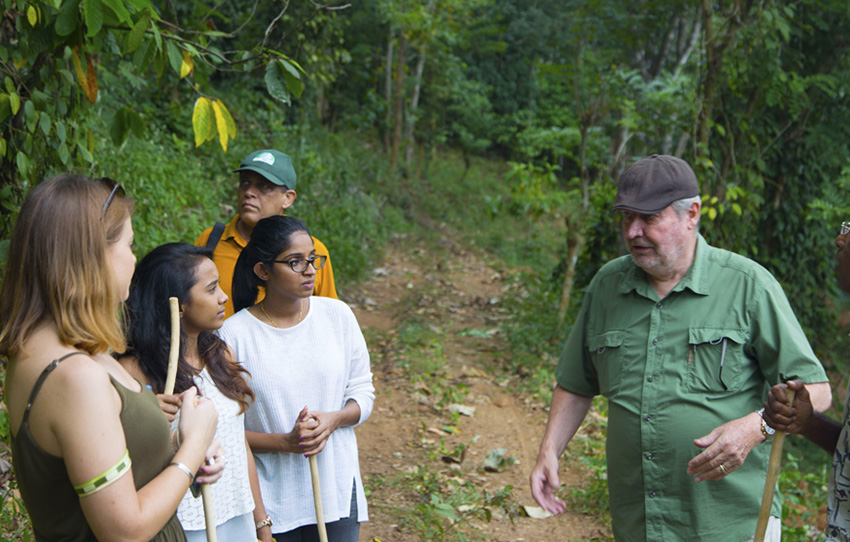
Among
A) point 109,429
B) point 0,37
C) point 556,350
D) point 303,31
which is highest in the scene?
point 303,31

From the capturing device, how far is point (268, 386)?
2.62m

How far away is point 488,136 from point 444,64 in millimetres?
7002

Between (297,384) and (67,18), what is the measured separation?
177cm

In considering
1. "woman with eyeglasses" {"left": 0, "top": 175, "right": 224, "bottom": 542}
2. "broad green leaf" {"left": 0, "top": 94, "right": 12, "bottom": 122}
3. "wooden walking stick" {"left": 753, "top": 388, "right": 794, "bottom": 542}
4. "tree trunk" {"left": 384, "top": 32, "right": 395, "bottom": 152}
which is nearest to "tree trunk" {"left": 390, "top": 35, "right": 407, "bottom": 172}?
"tree trunk" {"left": 384, "top": 32, "right": 395, "bottom": 152}

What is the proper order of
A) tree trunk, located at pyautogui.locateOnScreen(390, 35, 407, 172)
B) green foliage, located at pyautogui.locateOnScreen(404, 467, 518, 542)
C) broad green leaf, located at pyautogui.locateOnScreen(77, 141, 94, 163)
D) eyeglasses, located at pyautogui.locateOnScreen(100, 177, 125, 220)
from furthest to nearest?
1. tree trunk, located at pyautogui.locateOnScreen(390, 35, 407, 172)
2. green foliage, located at pyautogui.locateOnScreen(404, 467, 518, 542)
3. broad green leaf, located at pyautogui.locateOnScreen(77, 141, 94, 163)
4. eyeglasses, located at pyautogui.locateOnScreen(100, 177, 125, 220)

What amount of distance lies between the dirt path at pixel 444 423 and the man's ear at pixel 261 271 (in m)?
1.68

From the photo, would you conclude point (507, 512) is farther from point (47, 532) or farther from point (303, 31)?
point (303, 31)

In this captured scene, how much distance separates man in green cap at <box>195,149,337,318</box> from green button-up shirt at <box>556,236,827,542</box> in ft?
4.89

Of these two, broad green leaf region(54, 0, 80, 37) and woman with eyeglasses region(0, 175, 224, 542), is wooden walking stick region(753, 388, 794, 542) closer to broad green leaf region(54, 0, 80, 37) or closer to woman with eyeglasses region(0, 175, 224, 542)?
woman with eyeglasses region(0, 175, 224, 542)

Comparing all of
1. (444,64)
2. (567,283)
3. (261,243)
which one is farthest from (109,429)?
(444,64)

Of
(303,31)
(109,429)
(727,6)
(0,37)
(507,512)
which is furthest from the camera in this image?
(303,31)

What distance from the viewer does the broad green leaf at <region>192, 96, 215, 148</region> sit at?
296cm

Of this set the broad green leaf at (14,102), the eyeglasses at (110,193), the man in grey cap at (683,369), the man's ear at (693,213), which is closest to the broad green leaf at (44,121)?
the broad green leaf at (14,102)

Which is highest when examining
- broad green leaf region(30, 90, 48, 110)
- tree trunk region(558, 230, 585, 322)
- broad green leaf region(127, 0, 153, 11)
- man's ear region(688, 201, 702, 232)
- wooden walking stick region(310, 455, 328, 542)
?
broad green leaf region(127, 0, 153, 11)
